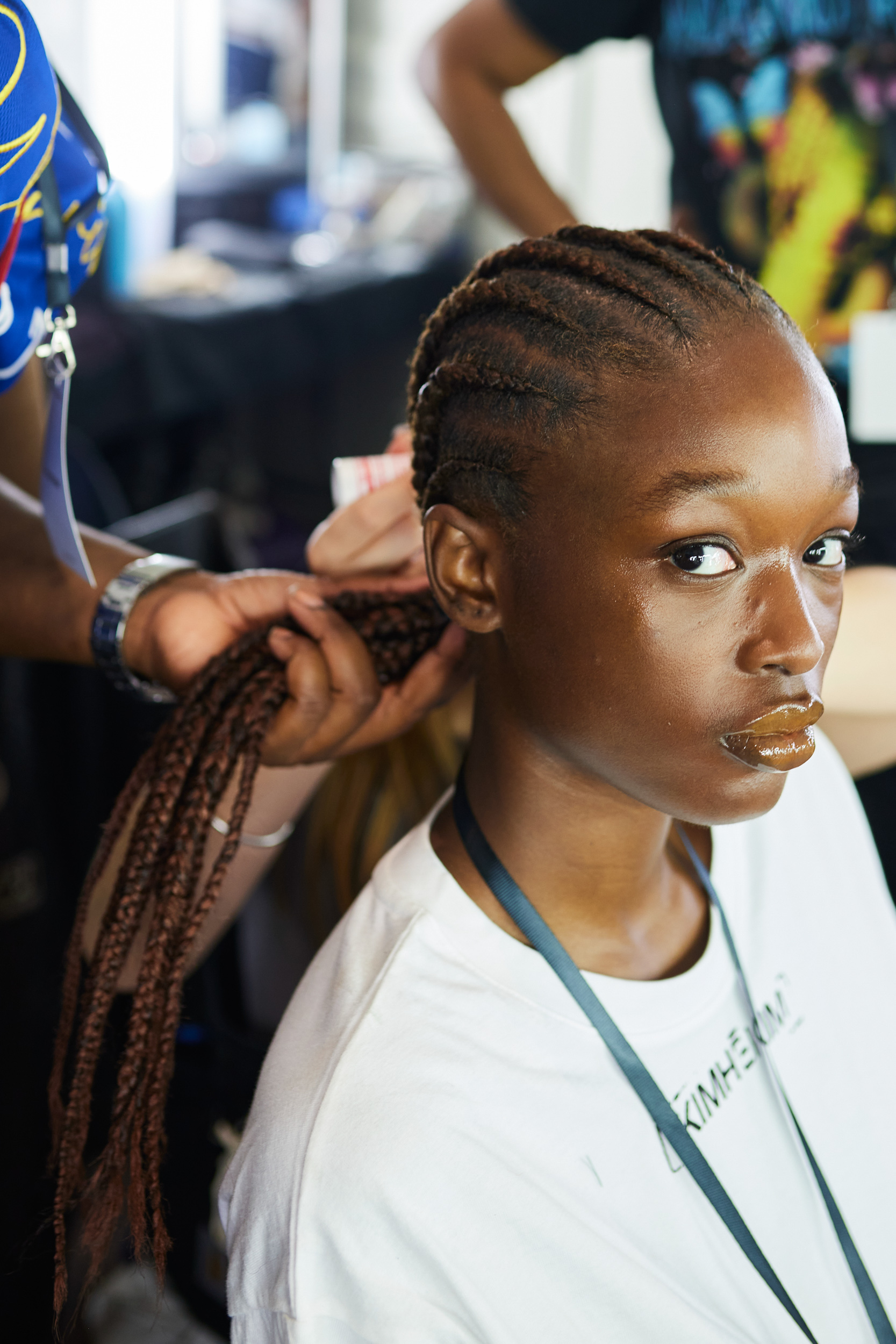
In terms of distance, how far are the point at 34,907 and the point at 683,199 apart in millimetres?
1344

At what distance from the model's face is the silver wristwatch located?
399 mm

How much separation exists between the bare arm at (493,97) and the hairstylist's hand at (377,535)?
0.77m

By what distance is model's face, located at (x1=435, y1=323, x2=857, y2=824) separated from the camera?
2.15ft

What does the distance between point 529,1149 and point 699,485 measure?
1.42ft

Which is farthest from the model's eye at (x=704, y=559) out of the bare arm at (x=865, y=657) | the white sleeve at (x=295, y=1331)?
the white sleeve at (x=295, y=1331)

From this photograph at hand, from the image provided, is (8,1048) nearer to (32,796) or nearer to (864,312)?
(32,796)

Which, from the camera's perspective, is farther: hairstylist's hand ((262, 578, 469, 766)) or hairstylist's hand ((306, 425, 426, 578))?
hairstylist's hand ((306, 425, 426, 578))

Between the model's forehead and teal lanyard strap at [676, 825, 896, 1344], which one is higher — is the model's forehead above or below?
above

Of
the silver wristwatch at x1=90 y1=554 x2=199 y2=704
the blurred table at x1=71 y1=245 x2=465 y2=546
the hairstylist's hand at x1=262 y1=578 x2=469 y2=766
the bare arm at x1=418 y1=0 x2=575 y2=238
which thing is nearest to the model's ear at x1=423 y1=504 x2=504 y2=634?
the hairstylist's hand at x1=262 y1=578 x2=469 y2=766

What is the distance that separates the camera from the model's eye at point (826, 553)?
2.34 feet

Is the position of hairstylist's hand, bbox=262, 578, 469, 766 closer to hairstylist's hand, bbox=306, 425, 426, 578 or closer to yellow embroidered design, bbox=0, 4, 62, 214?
hairstylist's hand, bbox=306, 425, 426, 578

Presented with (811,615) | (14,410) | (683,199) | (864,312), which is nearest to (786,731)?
(811,615)

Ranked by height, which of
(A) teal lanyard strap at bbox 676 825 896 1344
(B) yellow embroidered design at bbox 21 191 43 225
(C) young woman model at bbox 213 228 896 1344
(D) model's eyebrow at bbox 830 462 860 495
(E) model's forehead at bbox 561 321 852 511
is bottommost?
(A) teal lanyard strap at bbox 676 825 896 1344

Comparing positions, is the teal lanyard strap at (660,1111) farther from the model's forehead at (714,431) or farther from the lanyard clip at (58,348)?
the lanyard clip at (58,348)
